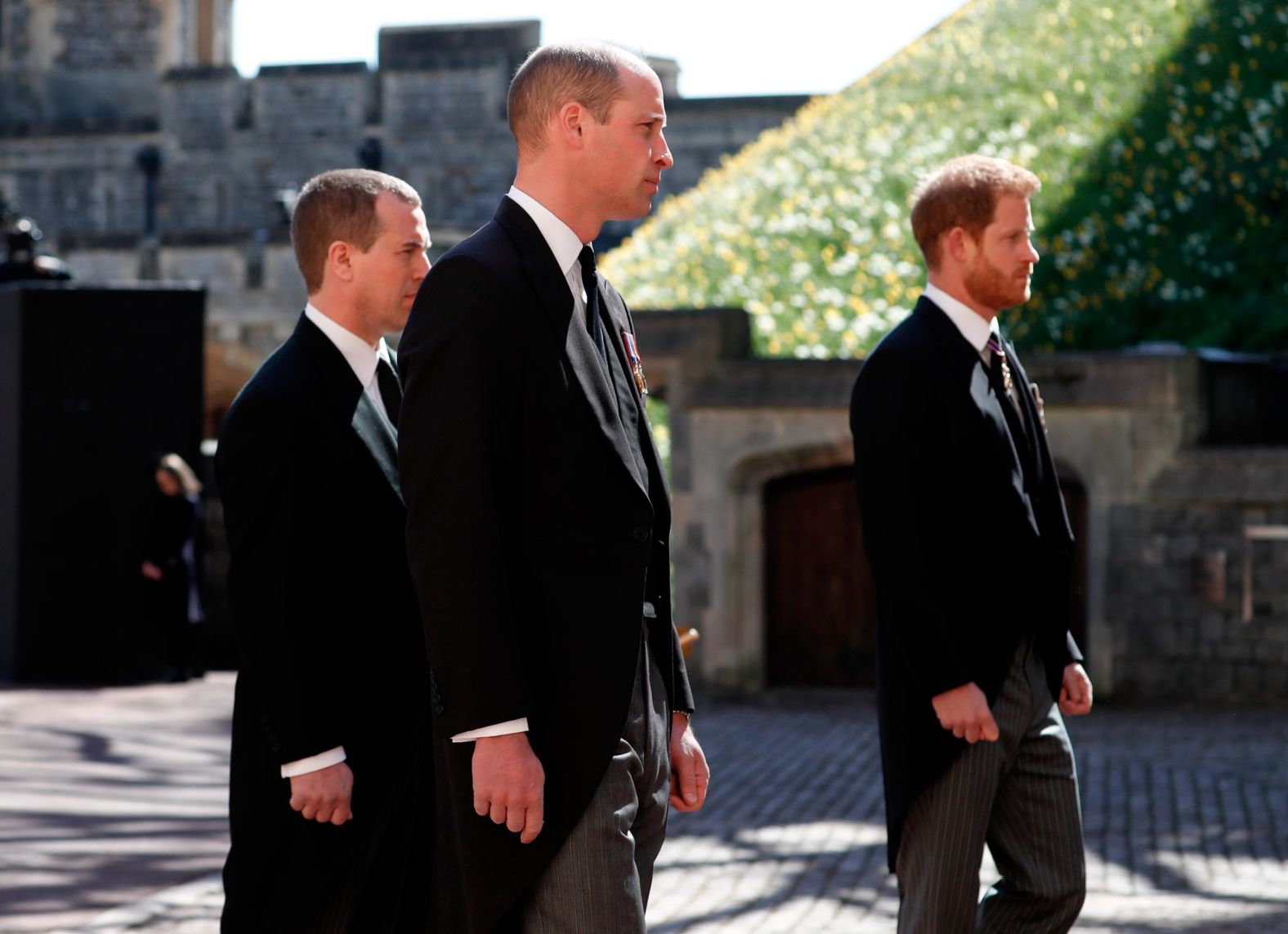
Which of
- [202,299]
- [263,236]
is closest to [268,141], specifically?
[263,236]

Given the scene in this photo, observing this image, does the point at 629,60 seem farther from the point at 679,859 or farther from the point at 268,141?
the point at 268,141

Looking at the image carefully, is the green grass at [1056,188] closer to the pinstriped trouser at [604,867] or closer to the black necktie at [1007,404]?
the black necktie at [1007,404]

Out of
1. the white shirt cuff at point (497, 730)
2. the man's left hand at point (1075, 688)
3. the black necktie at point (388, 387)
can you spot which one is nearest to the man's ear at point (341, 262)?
the black necktie at point (388, 387)

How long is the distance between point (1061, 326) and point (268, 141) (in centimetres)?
1900

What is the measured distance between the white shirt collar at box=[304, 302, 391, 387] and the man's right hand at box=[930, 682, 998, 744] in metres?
1.24

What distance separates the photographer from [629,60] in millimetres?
2850

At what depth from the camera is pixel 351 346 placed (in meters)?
3.66

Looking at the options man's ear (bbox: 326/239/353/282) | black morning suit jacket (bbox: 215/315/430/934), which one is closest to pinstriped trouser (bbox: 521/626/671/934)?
black morning suit jacket (bbox: 215/315/430/934)

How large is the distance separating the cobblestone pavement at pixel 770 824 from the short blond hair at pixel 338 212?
9.10 ft

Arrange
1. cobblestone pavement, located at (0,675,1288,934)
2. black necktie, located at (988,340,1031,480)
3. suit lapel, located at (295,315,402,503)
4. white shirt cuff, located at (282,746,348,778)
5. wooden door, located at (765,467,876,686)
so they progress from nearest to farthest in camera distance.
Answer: white shirt cuff, located at (282,746,348,778)
suit lapel, located at (295,315,402,503)
black necktie, located at (988,340,1031,480)
cobblestone pavement, located at (0,675,1288,934)
wooden door, located at (765,467,876,686)

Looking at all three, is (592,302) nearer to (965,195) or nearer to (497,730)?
(497,730)

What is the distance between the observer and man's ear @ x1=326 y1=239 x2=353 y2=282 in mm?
3645

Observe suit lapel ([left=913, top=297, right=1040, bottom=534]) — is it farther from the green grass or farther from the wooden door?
the green grass

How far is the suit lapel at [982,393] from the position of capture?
149 inches
